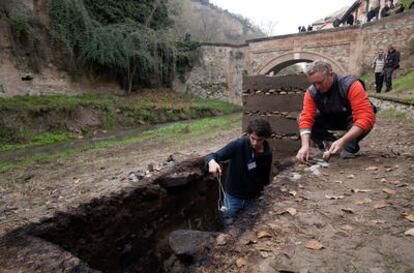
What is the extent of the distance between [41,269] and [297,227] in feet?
6.63

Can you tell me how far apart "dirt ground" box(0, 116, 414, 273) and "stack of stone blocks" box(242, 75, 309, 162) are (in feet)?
4.43

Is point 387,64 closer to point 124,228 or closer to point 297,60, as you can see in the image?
point 297,60

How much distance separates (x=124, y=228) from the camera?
4.14 m

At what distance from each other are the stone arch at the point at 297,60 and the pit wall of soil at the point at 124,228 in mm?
16079

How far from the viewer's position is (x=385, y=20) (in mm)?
16578

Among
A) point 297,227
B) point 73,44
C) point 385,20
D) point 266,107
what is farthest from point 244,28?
point 297,227

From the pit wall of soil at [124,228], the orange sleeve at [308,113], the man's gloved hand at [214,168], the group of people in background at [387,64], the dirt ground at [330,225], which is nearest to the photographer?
the dirt ground at [330,225]

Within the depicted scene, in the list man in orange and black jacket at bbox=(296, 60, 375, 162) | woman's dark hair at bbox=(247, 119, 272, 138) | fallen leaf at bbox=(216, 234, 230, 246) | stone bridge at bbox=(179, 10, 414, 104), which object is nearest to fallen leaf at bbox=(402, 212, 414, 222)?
man in orange and black jacket at bbox=(296, 60, 375, 162)

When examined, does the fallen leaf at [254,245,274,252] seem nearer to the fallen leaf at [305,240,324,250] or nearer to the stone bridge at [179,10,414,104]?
the fallen leaf at [305,240,324,250]

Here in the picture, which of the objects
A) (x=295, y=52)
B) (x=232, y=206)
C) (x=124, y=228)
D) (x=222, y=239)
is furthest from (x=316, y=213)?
(x=295, y=52)

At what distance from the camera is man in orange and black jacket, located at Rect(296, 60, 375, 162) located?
338 centimetres

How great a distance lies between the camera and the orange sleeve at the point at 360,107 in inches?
132

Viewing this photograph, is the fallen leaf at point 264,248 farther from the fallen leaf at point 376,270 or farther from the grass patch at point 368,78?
the grass patch at point 368,78

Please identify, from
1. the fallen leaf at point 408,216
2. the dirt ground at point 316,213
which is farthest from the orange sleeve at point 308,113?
the fallen leaf at point 408,216
